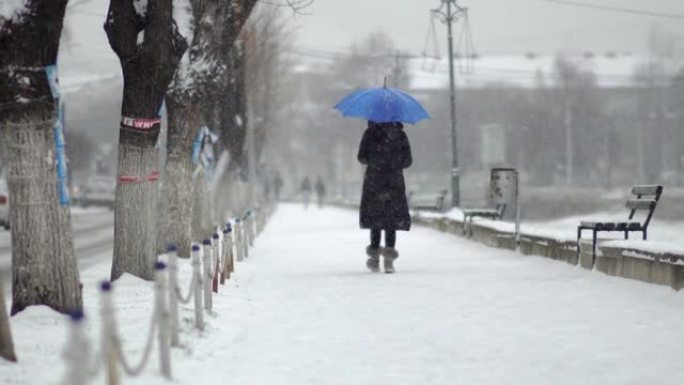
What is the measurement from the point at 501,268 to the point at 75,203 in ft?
173

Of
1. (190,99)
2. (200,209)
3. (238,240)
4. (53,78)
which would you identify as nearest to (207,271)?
(53,78)

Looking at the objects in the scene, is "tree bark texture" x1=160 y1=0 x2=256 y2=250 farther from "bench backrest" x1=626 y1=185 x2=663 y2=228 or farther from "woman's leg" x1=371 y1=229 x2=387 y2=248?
"bench backrest" x1=626 y1=185 x2=663 y2=228

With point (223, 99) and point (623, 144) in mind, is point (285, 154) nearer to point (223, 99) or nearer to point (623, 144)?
point (623, 144)

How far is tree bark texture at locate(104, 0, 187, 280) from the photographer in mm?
10688

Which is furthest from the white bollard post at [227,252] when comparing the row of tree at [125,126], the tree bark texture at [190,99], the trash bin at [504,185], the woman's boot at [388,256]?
the trash bin at [504,185]

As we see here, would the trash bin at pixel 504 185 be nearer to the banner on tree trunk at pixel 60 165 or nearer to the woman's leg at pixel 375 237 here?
the woman's leg at pixel 375 237

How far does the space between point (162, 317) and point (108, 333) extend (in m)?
1.09

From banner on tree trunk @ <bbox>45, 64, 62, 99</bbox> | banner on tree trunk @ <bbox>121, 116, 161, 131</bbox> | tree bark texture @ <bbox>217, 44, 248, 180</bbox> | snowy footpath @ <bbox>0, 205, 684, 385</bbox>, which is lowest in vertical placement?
snowy footpath @ <bbox>0, 205, 684, 385</bbox>

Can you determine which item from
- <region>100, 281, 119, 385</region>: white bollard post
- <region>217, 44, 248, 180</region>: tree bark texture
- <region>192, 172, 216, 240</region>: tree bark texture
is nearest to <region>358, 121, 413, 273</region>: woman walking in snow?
<region>192, 172, 216, 240</region>: tree bark texture

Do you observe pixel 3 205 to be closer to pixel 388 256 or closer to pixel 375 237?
pixel 375 237

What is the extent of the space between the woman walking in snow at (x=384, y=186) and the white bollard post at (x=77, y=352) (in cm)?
928

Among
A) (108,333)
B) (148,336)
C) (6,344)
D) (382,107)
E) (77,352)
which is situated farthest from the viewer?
(382,107)

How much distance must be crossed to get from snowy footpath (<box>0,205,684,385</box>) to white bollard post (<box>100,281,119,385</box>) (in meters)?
0.88

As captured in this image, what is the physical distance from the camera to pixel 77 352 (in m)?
4.24
